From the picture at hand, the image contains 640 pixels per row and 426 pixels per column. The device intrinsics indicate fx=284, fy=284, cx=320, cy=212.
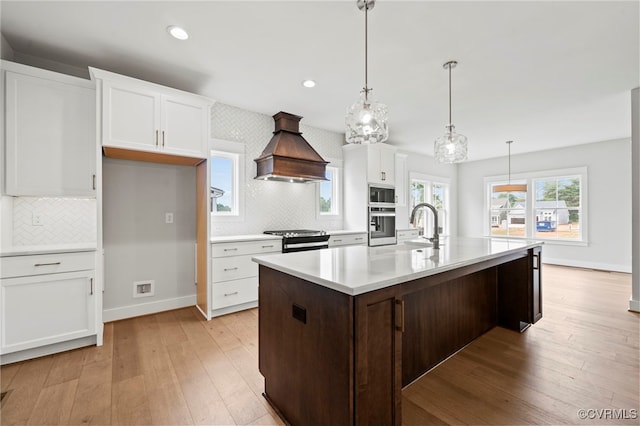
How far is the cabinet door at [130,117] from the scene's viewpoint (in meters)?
2.55

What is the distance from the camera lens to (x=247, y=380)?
6.61ft

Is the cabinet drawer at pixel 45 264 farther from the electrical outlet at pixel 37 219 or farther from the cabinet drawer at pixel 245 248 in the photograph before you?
the cabinet drawer at pixel 245 248

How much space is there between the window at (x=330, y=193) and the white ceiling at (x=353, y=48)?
4.44 ft

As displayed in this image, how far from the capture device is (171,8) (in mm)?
2027

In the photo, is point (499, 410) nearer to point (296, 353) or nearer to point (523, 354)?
point (523, 354)

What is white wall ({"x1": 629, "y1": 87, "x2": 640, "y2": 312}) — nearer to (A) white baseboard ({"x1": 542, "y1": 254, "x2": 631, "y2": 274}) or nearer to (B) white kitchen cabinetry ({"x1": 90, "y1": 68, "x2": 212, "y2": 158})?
(A) white baseboard ({"x1": 542, "y1": 254, "x2": 631, "y2": 274})

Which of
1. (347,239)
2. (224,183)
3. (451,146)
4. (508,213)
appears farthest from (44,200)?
(508,213)

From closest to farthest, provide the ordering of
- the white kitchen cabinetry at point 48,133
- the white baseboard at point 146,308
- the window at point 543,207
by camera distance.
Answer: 1. the white kitchen cabinetry at point 48,133
2. the white baseboard at point 146,308
3. the window at point 543,207

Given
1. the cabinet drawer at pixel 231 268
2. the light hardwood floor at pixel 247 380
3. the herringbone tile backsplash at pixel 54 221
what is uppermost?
the herringbone tile backsplash at pixel 54 221

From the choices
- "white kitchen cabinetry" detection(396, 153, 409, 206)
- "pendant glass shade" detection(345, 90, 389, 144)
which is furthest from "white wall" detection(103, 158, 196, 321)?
"white kitchen cabinetry" detection(396, 153, 409, 206)

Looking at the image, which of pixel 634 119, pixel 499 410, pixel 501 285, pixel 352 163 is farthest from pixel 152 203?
pixel 634 119

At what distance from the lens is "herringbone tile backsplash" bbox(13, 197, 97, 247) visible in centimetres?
253

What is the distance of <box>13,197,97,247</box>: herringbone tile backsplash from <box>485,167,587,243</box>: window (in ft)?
26.3

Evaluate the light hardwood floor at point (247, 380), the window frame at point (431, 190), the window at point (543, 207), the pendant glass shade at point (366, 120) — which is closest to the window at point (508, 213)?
the window at point (543, 207)
